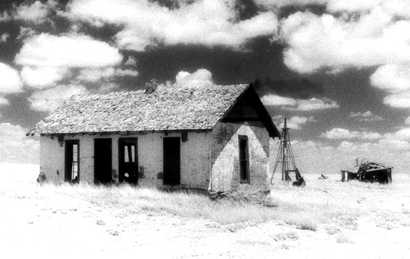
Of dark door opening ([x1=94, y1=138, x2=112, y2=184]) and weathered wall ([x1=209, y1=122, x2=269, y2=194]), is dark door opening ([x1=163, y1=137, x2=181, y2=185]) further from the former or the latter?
dark door opening ([x1=94, y1=138, x2=112, y2=184])

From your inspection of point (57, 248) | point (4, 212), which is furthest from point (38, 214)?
point (57, 248)

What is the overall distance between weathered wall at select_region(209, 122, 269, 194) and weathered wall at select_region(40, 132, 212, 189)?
0.44m

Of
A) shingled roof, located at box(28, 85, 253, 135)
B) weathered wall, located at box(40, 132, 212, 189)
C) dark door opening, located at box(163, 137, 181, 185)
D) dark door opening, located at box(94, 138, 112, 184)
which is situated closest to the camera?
weathered wall, located at box(40, 132, 212, 189)

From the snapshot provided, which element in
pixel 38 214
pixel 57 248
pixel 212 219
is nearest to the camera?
pixel 57 248

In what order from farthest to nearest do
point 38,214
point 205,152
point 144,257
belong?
1. point 205,152
2. point 38,214
3. point 144,257

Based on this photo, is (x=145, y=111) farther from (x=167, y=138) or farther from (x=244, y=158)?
(x=244, y=158)

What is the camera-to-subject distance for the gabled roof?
19444 mm

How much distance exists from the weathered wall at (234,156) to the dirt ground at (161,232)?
2.68 m

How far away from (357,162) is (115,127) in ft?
118

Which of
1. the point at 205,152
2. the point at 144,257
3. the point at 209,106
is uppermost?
the point at 209,106

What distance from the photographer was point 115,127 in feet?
66.8

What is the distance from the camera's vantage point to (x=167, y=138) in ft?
64.1

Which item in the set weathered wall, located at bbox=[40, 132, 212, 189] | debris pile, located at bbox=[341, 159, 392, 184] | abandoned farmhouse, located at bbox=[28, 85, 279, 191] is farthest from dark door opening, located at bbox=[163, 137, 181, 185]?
debris pile, located at bbox=[341, 159, 392, 184]

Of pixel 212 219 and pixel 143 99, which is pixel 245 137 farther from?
pixel 212 219
